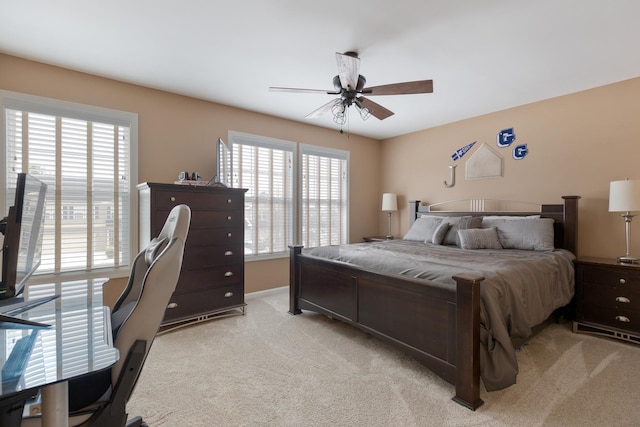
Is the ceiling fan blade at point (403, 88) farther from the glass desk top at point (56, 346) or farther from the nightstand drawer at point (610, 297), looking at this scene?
the nightstand drawer at point (610, 297)

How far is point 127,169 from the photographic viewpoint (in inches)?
125

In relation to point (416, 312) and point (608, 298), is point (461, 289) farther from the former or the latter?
point (608, 298)

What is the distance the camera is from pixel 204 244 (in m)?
3.13

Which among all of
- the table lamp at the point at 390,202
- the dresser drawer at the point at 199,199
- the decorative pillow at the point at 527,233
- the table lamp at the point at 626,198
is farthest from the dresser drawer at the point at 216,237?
the table lamp at the point at 626,198

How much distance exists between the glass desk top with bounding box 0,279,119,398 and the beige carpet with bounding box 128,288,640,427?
0.89 meters

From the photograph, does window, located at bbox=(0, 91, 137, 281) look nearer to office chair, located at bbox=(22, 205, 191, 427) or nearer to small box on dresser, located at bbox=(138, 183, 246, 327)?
small box on dresser, located at bbox=(138, 183, 246, 327)

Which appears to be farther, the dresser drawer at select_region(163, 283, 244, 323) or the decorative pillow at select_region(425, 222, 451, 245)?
the decorative pillow at select_region(425, 222, 451, 245)

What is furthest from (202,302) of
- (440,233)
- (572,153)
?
(572,153)

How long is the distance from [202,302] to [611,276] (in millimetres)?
3943

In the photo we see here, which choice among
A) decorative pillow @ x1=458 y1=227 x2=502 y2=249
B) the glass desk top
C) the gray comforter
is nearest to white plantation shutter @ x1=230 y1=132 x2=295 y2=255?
the gray comforter

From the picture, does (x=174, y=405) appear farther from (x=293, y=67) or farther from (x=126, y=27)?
(x=293, y=67)

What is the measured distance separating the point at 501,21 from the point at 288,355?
2.99 metres

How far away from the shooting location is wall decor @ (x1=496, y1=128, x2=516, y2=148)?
3877 mm

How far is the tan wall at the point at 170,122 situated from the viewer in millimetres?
2764
